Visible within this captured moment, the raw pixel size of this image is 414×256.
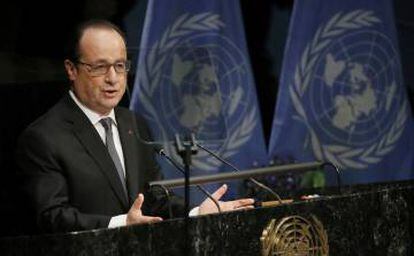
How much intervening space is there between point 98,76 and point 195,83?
5.88ft

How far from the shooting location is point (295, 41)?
572 cm

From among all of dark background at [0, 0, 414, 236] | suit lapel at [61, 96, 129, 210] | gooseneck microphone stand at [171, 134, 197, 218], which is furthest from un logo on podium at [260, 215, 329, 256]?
dark background at [0, 0, 414, 236]

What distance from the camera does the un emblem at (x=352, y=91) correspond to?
572cm

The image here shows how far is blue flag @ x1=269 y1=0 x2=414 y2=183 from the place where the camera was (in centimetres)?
568

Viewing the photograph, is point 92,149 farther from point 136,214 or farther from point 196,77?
point 196,77

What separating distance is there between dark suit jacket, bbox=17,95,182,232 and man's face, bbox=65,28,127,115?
82 mm

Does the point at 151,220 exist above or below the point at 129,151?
below

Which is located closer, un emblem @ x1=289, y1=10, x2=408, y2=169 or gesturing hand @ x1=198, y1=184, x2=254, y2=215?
gesturing hand @ x1=198, y1=184, x2=254, y2=215

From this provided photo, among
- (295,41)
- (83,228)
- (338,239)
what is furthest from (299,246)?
(295,41)

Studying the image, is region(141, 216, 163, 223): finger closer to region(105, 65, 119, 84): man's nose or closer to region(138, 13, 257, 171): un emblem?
region(105, 65, 119, 84): man's nose

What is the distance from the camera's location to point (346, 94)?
19.0 feet

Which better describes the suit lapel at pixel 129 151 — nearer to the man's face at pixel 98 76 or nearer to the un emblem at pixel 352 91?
the man's face at pixel 98 76

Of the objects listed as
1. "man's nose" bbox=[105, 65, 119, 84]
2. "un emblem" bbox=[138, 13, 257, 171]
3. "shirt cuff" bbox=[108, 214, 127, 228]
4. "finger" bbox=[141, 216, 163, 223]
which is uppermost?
"un emblem" bbox=[138, 13, 257, 171]

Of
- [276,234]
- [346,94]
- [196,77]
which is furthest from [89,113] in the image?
[346,94]
